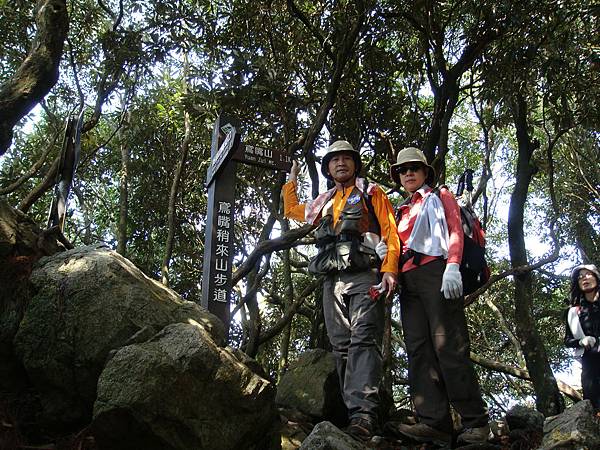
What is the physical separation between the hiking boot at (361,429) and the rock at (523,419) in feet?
5.91

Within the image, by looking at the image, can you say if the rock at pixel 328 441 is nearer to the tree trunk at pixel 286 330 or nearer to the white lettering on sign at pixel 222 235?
the white lettering on sign at pixel 222 235

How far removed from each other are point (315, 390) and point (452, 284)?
166 centimetres

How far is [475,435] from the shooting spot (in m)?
3.74

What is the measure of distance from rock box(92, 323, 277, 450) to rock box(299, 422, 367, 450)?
1.49 feet

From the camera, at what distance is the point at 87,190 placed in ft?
46.0

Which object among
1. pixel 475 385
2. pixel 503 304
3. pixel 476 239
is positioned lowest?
pixel 475 385

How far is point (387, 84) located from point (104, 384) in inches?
311

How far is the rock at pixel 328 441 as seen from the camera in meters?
2.86

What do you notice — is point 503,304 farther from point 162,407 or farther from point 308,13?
point 162,407

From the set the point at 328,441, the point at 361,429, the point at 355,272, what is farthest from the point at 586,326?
the point at 328,441

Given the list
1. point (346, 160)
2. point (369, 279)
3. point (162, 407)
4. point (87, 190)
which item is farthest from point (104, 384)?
point (87, 190)

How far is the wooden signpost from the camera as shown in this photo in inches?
212

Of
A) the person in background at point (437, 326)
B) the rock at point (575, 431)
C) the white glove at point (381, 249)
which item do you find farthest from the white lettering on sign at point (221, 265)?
the rock at point (575, 431)

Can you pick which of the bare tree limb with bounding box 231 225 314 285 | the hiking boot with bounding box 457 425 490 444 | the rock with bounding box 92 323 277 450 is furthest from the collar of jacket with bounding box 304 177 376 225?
the hiking boot with bounding box 457 425 490 444
